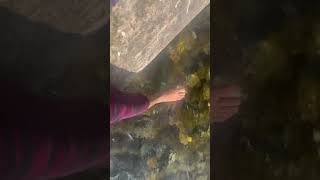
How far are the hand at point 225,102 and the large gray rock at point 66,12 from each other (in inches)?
12.8

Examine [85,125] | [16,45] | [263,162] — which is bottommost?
[263,162]

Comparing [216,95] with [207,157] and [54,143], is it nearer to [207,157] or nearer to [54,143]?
[207,157]

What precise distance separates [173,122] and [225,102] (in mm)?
146

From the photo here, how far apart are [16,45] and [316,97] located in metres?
0.75

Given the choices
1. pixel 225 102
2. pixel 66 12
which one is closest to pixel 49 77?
pixel 66 12

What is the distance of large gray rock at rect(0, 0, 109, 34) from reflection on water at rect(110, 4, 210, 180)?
120 mm

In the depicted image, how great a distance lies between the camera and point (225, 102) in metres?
1.05

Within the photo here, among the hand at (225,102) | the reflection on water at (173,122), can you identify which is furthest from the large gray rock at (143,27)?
the hand at (225,102)

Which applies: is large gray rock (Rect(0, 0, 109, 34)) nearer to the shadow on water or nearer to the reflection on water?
the shadow on water

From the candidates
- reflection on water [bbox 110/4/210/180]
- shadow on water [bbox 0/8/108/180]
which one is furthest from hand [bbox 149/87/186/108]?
shadow on water [bbox 0/8/108/180]

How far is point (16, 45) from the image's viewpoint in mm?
730

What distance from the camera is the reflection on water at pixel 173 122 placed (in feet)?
3.01

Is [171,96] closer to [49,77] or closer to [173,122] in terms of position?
[173,122]

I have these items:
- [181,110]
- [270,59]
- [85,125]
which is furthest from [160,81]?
[270,59]
